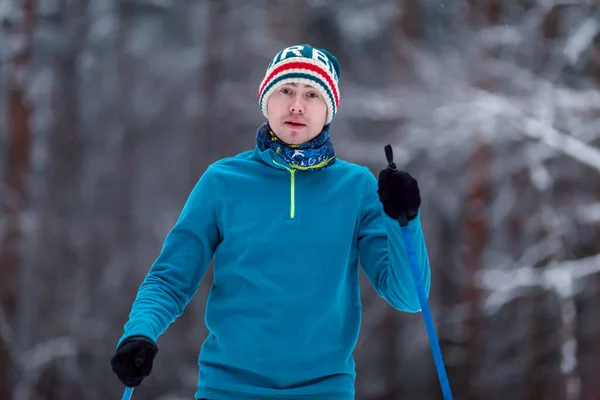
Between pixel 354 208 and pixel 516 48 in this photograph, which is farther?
pixel 516 48

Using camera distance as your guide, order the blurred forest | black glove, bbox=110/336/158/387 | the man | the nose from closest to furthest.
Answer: black glove, bbox=110/336/158/387
the man
the nose
the blurred forest

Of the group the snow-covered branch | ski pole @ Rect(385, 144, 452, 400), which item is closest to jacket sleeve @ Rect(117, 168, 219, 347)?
ski pole @ Rect(385, 144, 452, 400)

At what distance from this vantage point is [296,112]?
1.14m

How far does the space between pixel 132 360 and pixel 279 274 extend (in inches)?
10.6

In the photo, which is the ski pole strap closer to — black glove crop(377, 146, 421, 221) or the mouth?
black glove crop(377, 146, 421, 221)

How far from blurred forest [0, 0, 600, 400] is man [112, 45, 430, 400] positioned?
4.98 feet

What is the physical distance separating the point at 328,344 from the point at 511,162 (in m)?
1.92

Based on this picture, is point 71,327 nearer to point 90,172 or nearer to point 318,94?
point 90,172

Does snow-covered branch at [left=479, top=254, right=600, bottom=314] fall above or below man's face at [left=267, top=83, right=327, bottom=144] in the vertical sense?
below

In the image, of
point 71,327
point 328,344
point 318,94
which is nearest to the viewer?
point 328,344

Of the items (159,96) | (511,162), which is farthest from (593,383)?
(159,96)

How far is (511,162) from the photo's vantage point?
268 centimetres

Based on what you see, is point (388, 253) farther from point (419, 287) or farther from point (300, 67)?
point (300, 67)

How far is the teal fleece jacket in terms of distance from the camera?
100cm
